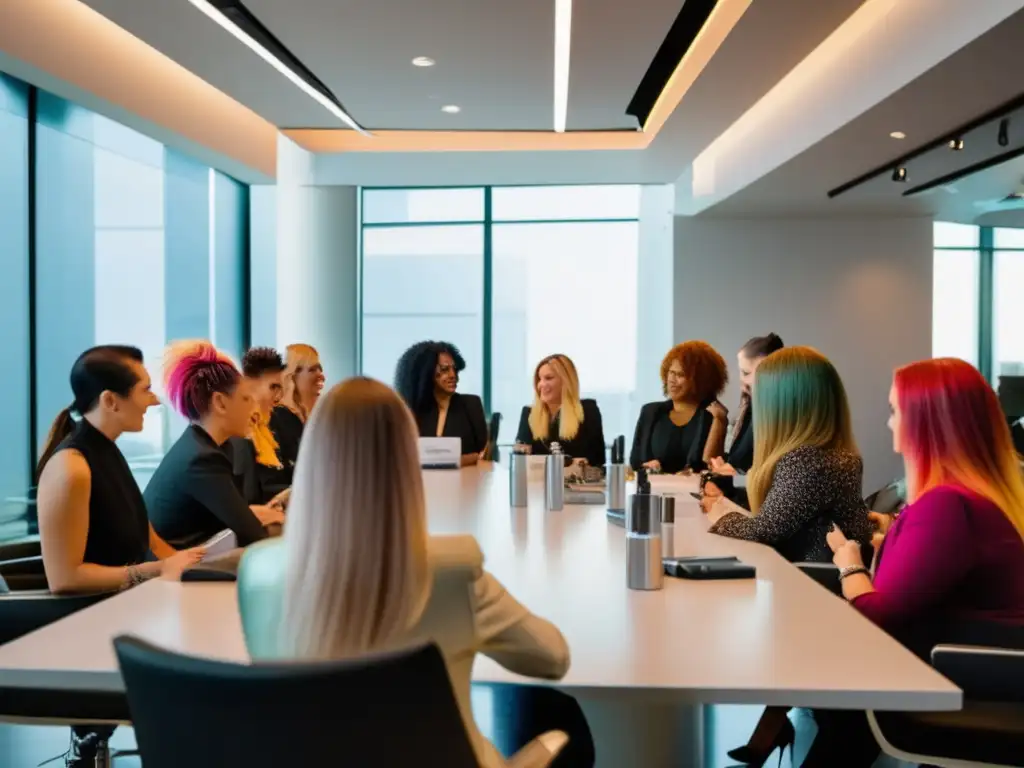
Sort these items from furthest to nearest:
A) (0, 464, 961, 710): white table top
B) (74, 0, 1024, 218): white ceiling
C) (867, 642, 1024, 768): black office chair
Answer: (74, 0, 1024, 218): white ceiling → (867, 642, 1024, 768): black office chair → (0, 464, 961, 710): white table top

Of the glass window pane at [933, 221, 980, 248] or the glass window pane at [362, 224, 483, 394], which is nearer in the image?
the glass window pane at [362, 224, 483, 394]

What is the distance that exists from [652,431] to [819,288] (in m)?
3.61

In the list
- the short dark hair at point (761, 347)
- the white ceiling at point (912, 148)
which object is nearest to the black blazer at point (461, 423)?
the short dark hair at point (761, 347)

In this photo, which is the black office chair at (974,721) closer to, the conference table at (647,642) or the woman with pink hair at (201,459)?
the conference table at (647,642)

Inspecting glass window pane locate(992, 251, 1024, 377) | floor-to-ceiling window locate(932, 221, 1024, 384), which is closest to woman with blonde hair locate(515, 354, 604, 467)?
floor-to-ceiling window locate(932, 221, 1024, 384)

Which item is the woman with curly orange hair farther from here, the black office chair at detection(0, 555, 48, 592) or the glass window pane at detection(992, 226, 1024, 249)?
the glass window pane at detection(992, 226, 1024, 249)

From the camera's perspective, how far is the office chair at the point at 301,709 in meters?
1.05

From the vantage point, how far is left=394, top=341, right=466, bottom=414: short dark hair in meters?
5.62

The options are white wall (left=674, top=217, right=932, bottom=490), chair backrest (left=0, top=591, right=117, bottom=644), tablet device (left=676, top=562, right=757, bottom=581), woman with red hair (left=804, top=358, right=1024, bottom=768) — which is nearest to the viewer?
woman with red hair (left=804, top=358, right=1024, bottom=768)

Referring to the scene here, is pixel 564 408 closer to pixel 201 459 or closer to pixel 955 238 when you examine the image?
pixel 201 459

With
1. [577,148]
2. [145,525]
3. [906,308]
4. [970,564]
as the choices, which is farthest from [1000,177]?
[145,525]

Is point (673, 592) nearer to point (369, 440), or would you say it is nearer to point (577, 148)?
point (369, 440)

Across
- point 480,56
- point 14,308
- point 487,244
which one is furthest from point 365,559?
point 487,244

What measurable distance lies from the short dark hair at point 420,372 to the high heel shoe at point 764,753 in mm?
2891
